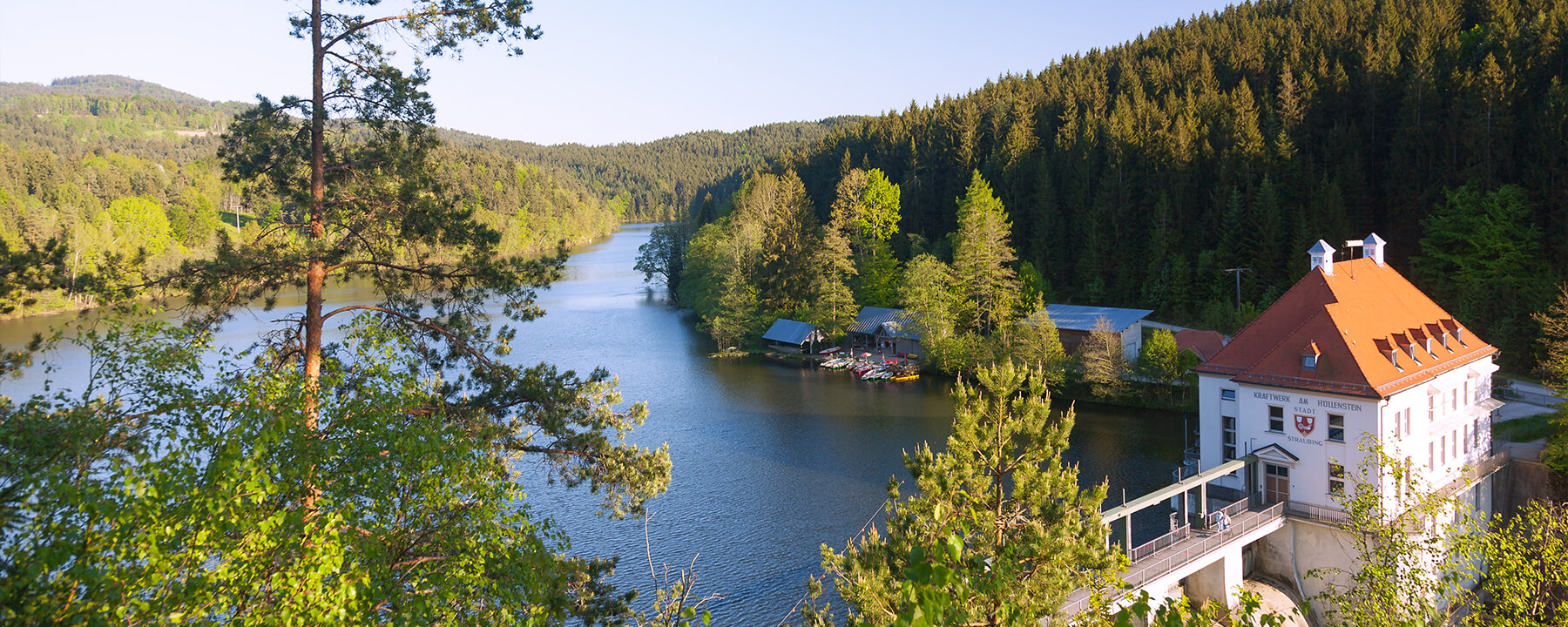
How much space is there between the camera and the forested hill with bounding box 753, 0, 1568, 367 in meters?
38.6

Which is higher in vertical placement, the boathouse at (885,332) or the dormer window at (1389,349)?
the dormer window at (1389,349)

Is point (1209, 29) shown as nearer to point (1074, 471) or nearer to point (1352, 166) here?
point (1352, 166)

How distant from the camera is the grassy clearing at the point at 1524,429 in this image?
24.6 meters

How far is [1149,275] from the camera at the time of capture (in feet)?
167

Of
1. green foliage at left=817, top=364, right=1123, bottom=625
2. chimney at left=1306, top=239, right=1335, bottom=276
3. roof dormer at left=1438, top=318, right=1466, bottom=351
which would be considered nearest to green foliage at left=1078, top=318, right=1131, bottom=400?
roof dormer at left=1438, top=318, right=1466, bottom=351

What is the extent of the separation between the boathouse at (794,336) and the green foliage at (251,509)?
141 feet

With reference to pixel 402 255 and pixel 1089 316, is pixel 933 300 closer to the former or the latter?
pixel 1089 316

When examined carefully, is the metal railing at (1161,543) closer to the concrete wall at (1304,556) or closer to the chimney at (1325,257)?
the concrete wall at (1304,556)

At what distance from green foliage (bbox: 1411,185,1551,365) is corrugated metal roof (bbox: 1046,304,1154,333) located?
483 inches

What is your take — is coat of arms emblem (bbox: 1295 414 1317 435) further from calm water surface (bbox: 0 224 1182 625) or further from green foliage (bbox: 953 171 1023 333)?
green foliage (bbox: 953 171 1023 333)

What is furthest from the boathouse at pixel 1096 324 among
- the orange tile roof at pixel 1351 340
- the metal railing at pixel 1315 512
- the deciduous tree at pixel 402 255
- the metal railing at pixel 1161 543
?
the deciduous tree at pixel 402 255

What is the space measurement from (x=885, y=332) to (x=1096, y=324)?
13.3m

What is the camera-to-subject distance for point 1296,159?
156ft

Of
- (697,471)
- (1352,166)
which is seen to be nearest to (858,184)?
(1352,166)
